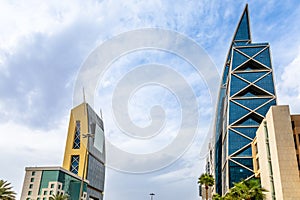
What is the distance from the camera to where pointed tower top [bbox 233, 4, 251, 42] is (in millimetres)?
116750

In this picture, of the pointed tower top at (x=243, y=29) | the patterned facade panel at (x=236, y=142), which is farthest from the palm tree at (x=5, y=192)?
the pointed tower top at (x=243, y=29)

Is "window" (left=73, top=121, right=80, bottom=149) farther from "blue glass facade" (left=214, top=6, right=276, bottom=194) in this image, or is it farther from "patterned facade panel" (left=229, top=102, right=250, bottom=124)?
"patterned facade panel" (left=229, top=102, right=250, bottom=124)

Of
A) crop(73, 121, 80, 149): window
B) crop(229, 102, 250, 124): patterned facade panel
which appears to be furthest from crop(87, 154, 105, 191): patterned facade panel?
crop(229, 102, 250, 124): patterned facade panel

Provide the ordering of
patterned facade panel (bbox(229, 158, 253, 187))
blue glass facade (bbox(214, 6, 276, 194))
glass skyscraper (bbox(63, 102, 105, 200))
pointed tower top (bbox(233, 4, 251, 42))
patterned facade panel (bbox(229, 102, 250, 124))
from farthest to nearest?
pointed tower top (bbox(233, 4, 251, 42)) → glass skyscraper (bbox(63, 102, 105, 200)) → patterned facade panel (bbox(229, 102, 250, 124)) → blue glass facade (bbox(214, 6, 276, 194)) → patterned facade panel (bbox(229, 158, 253, 187))

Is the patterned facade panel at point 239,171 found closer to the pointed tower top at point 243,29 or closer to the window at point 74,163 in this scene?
the pointed tower top at point 243,29

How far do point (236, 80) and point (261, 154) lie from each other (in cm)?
4795

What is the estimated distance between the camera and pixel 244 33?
385 feet

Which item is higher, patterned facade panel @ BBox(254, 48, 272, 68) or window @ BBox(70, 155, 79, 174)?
patterned facade panel @ BBox(254, 48, 272, 68)

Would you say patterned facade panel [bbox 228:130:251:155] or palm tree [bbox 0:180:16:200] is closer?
palm tree [bbox 0:180:16:200]

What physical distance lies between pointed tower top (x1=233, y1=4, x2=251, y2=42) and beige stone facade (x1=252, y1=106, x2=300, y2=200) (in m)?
79.5

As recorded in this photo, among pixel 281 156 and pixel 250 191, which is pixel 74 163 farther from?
pixel 281 156

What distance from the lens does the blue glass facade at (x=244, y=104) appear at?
83.1m

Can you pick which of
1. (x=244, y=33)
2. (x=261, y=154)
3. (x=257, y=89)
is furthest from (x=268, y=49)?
(x=261, y=154)

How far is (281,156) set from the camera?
Answer: 38969 millimetres
